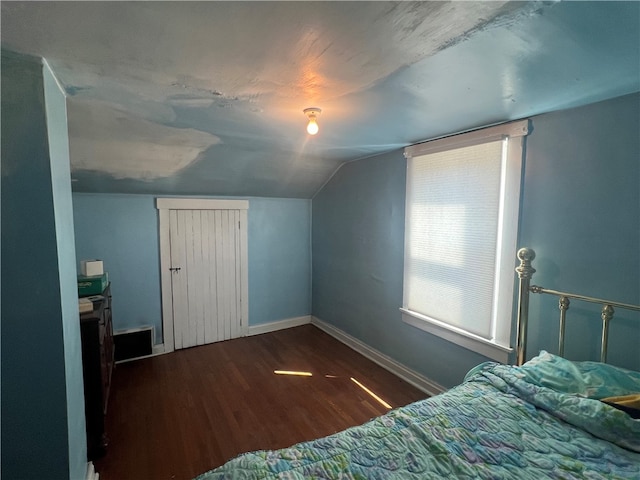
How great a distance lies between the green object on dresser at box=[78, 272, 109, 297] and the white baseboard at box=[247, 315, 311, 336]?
189 cm

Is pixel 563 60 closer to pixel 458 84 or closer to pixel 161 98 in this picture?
pixel 458 84

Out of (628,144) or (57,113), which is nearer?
(57,113)

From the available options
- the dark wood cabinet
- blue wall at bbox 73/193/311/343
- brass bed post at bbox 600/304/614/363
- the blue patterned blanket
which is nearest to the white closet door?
blue wall at bbox 73/193/311/343

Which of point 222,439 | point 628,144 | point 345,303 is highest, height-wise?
point 628,144

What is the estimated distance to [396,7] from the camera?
863 mm

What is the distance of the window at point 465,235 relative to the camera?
199 cm

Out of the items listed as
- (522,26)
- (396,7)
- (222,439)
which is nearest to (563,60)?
(522,26)

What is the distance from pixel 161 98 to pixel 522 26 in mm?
1573

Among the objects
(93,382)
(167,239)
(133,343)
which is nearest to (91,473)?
(93,382)

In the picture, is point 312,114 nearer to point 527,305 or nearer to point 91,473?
point 527,305

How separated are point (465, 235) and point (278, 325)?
268cm

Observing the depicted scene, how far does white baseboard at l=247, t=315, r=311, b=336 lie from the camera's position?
384cm

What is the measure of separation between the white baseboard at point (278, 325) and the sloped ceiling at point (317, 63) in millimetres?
2471

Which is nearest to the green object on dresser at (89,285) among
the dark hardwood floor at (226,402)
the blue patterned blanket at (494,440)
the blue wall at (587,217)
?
the dark hardwood floor at (226,402)
